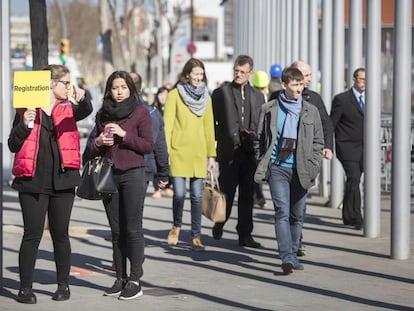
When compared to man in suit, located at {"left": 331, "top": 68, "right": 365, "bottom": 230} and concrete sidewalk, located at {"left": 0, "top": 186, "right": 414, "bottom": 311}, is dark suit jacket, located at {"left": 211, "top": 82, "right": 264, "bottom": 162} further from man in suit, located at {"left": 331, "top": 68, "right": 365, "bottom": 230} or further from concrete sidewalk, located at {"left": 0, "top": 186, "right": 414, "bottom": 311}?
man in suit, located at {"left": 331, "top": 68, "right": 365, "bottom": 230}

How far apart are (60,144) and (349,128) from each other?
6089 mm

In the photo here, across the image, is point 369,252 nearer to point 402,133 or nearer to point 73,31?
point 402,133

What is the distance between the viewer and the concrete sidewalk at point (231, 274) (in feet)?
30.2

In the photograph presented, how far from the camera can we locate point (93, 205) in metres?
17.9

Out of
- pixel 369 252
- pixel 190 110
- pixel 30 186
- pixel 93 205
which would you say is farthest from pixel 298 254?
pixel 93 205

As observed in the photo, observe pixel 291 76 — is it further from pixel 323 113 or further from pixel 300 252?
pixel 300 252

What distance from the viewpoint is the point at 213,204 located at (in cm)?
1220

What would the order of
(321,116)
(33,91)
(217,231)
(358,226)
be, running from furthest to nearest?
(358,226)
(217,231)
(321,116)
(33,91)

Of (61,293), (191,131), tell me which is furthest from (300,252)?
(61,293)

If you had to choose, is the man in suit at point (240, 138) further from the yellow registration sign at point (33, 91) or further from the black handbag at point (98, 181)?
the yellow registration sign at point (33, 91)

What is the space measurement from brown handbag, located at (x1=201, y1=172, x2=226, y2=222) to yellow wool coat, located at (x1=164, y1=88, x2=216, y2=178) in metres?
0.22

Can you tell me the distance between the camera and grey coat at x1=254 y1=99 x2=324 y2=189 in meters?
10.8

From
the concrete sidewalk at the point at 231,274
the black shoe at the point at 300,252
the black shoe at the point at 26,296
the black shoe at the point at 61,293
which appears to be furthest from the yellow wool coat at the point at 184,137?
the black shoe at the point at 26,296

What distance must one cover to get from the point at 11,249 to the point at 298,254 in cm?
291
